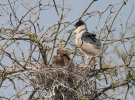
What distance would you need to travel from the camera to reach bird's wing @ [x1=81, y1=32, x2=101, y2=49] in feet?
19.4

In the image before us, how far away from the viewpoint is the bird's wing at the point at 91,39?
19.4 ft

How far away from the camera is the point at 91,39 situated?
6.20 metres

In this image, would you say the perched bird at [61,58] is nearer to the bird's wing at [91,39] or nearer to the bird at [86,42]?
the bird at [86,42]

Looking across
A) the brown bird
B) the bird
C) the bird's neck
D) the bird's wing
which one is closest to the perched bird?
the brown bird

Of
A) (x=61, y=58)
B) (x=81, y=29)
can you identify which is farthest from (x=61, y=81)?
(x=81, y=29)

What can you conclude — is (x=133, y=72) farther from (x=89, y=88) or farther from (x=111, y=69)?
(x=89, y=88)

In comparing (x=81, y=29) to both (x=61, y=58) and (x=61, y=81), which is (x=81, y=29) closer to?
(x=61, y=58)

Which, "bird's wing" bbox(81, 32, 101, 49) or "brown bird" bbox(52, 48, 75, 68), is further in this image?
"bird's wing" bbox(81, 32, 101, 49)

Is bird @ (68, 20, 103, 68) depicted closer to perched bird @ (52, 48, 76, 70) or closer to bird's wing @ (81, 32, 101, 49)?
bird's wing @ (81, 32, 101, 49)

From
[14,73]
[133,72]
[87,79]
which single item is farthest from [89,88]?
[14,73]

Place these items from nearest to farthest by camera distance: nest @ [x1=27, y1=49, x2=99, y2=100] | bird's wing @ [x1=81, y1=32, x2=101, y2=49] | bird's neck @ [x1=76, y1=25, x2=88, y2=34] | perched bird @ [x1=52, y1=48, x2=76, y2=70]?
nest @ [x1=27, y1=49, x2=99, y2=100]
perched bird @ [x1=52, y1=48, x2=76, y2=70]
bird's wing @ [x1=81, y1=32, x2=101, y2=49]
bird's neck @ [x1=76, y1=25, x2=88, y2=34]

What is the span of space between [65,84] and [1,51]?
Result: 95cm

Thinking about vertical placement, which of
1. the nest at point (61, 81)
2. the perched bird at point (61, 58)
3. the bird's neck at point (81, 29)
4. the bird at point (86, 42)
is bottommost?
the nest at point (61, 81)

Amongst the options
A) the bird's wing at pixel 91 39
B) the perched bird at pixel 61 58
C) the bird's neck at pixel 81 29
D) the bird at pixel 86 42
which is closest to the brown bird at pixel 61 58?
the perched bird at pixel 61 58
